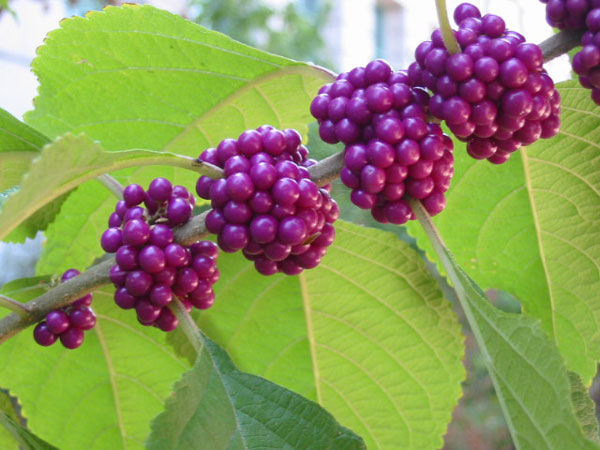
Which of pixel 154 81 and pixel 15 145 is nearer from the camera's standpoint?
pixel 15 145

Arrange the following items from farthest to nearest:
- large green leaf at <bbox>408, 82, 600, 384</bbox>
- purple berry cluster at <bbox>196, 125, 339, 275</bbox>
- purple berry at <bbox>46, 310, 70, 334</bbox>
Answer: large green leaf at <bbox>408, 82, 600, 384</bbox>
purple berry at <bbox>46, 310, 70, 334</bbox>
purple berry cluster at <bbox>196, 125, 339, 275</bbox>

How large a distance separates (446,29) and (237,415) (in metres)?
0.45

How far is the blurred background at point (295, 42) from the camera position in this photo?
5.94m

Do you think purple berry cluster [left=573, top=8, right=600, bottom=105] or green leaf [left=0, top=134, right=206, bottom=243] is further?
purple berry cluster [left=573, top=8, right=600, bottom=105]

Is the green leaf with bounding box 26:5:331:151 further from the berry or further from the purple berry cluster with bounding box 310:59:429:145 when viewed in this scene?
the berry

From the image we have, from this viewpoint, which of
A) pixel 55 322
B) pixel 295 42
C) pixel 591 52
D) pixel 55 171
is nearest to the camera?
pixel 55 171

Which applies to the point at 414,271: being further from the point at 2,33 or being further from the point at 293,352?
the point at 2,33

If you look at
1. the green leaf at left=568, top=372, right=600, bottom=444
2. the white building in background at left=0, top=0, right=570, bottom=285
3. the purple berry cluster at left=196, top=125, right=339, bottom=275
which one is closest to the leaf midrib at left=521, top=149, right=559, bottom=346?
the green leaf at left=568, top=372, right=600, bottom=444

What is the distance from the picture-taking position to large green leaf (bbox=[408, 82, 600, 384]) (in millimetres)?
965

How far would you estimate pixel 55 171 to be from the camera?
23.4 inches

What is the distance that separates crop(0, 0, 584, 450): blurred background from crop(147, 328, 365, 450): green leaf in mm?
427

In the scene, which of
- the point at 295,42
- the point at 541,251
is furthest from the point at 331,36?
the point at 541,251

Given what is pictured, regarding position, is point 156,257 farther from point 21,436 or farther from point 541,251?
point 541,251

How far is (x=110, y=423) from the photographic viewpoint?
1.05 metres
